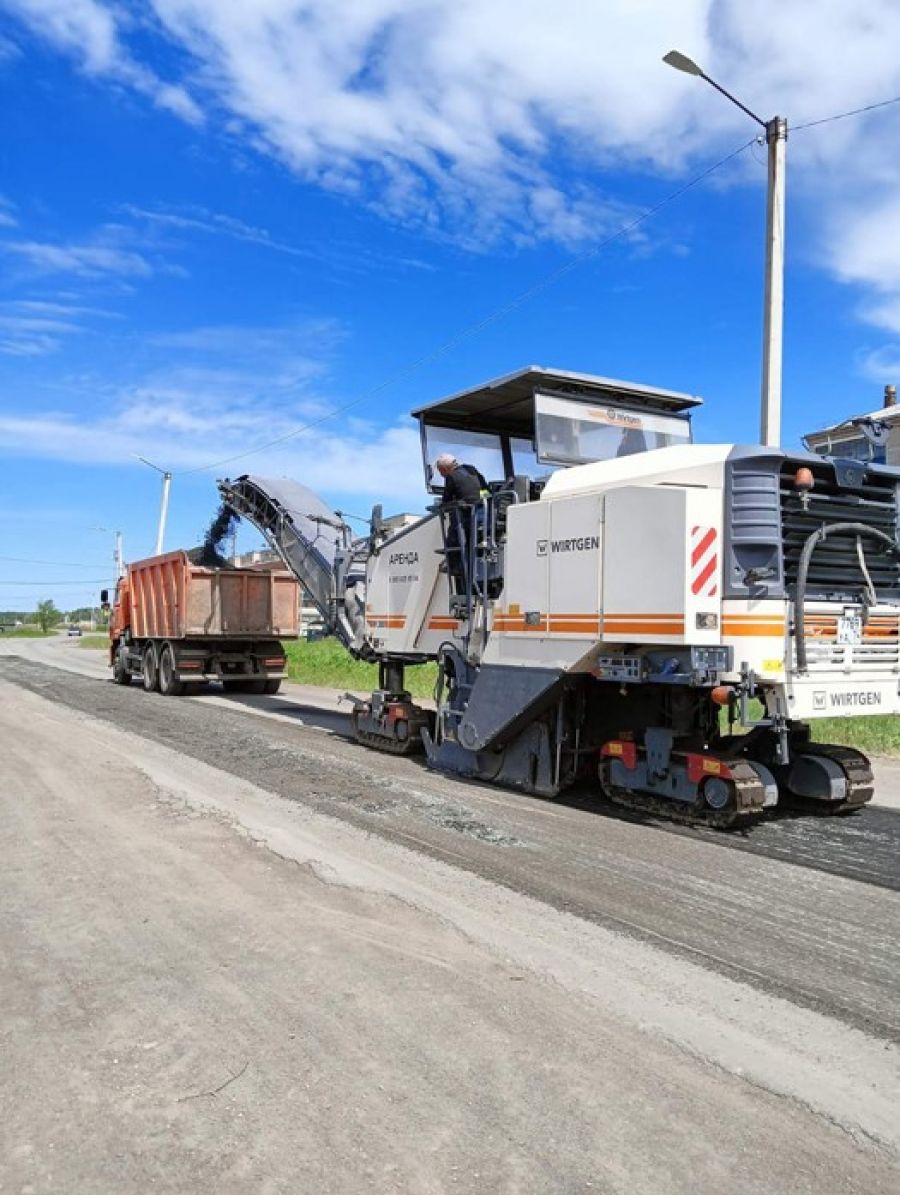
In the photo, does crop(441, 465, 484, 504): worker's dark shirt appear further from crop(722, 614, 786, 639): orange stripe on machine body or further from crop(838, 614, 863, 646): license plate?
crop(838, 614, 863, 646): license plate

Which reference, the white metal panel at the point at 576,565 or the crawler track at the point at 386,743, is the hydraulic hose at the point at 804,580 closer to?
the white metal panel at the point at 576,565

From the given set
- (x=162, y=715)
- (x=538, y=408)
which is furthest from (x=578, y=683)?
(x=162, y=715)

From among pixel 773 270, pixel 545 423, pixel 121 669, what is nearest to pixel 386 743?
pixel 545 423

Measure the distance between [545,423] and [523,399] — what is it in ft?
2.00

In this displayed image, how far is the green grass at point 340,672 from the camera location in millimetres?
18703

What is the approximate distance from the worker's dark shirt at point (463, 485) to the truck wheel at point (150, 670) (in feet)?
41.5

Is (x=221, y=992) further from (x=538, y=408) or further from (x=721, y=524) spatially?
(x=538, y=408)

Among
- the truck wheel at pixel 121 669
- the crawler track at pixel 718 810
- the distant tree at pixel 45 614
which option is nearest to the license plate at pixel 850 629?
the crawler track at pixel 718 810

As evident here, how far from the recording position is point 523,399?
9.70 metres

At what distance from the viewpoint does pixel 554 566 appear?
8125 mm

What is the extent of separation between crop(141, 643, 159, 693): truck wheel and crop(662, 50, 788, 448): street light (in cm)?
1381

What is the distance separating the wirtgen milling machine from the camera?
7000mm

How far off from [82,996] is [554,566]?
508cm

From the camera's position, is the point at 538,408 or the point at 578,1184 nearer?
Result: the point at 578,1184
